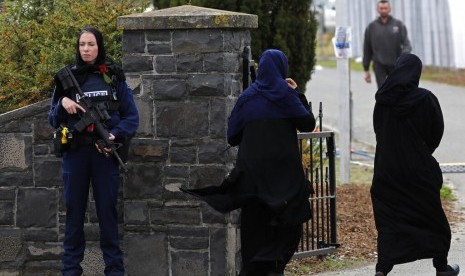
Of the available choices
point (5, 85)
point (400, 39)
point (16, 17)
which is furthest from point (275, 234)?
point (400, 39)

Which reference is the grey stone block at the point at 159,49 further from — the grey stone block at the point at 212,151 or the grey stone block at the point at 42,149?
the grey stone block at the point at 42,149

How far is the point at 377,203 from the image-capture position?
8.34 m

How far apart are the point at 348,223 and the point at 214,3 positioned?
7.98 feet

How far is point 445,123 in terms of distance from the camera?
63.0 feet

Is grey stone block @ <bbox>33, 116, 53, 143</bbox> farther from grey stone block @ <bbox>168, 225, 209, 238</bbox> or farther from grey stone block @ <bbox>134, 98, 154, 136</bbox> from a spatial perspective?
grey stone block @ <bbox>168, 225, 209, 238</bbox>

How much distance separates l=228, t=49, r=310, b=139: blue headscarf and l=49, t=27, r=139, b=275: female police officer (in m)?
0.77

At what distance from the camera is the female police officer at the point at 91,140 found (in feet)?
Result: 25.2

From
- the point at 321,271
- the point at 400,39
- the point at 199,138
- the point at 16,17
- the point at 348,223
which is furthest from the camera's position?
the point at 400,39

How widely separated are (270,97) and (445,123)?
39.6 ft

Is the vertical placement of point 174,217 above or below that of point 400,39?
below

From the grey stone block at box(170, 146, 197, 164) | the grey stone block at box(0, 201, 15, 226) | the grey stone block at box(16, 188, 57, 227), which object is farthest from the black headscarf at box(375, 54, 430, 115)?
the grey stone block at box(0, 201, 15, 226)

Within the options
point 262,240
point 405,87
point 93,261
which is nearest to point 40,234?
point 93,261

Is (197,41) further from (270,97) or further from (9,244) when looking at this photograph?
(9,244)

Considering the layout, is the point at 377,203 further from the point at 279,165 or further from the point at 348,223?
the point at 348,223
